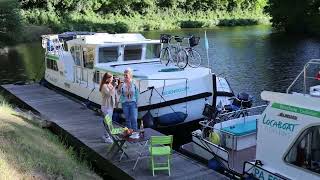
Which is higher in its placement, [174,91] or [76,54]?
[76,54]

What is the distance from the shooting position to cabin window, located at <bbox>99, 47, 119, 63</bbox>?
720 inches

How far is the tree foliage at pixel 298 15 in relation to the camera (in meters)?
58.4

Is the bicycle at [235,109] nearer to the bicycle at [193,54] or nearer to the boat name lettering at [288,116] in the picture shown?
the bicycle at [193,54]

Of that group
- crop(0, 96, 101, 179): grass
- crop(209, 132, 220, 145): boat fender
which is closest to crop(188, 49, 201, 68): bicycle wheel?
crop(209, 132, 220, 145): boat fender

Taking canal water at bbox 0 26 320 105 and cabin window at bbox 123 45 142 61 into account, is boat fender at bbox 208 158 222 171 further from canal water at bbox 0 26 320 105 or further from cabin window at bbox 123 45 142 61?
canal water at bbox 0 26 320 105

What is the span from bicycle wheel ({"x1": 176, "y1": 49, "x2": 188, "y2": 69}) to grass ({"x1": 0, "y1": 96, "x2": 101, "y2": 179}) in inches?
255

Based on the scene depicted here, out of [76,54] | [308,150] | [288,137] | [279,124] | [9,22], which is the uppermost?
[9,22]

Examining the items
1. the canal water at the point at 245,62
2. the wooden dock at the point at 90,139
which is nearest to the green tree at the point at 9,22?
the canal water at the point at 245,62

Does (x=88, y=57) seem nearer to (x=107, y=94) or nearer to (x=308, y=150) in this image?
(x=107, y=94)

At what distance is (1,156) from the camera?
9.22m

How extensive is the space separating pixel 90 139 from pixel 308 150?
703 centimetres

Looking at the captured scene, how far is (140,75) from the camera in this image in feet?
52.4

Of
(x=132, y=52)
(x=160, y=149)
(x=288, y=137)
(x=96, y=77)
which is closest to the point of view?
(x=288, y=137)

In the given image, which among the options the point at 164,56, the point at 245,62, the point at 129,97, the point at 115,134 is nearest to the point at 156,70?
the point at 164,56
